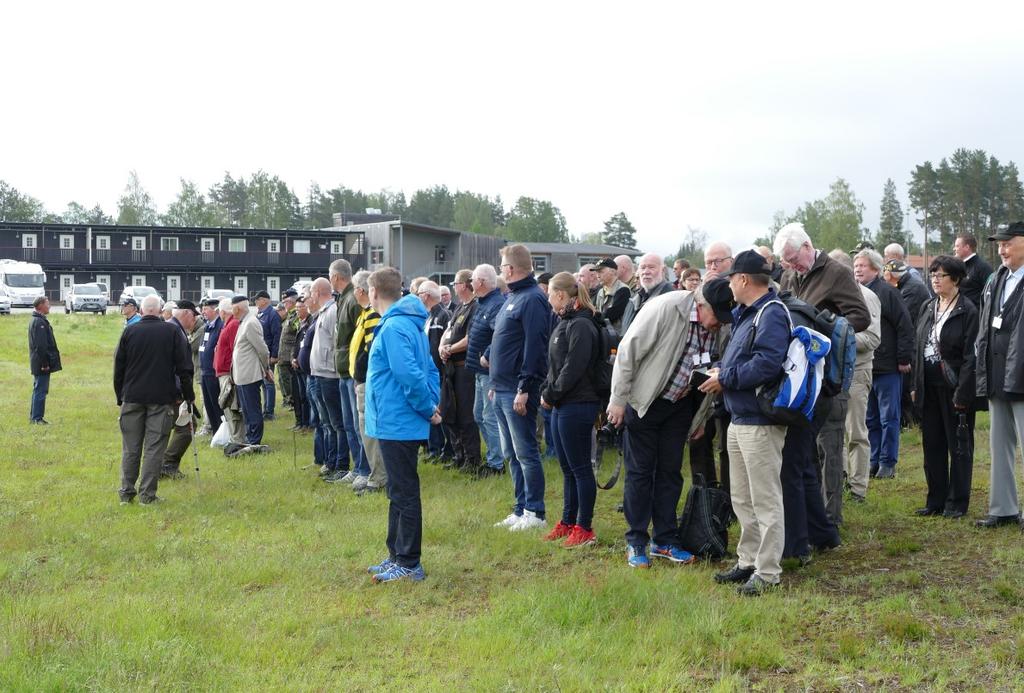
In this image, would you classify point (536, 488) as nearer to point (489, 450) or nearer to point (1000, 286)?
point (489, 450)

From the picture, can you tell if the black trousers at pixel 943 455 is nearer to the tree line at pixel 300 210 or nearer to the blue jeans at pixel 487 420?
the blue jeans at pixel 487 420

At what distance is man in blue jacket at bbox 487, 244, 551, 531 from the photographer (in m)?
7.75

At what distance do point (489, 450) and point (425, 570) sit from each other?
3.53 meters

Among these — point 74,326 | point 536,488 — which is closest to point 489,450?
point 536,488

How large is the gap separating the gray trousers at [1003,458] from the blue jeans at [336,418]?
658 centimetres

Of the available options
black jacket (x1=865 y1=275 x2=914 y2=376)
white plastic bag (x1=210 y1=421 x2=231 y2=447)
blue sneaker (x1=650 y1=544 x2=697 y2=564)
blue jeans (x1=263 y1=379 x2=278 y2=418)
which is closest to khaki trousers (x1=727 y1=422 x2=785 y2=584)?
blue sneaker (x1=650 y1=544 x2=697 y2=564)

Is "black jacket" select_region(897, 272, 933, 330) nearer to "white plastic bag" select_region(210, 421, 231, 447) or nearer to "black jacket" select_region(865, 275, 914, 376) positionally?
"black jacket" select_region(865, 275, 914, 376)

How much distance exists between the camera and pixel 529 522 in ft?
25.4

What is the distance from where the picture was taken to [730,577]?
599 cm

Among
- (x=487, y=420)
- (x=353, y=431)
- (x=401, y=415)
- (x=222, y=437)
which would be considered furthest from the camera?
(x=222, y=437)

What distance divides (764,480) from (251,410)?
328 inches

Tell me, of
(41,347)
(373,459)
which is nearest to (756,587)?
(373,459)

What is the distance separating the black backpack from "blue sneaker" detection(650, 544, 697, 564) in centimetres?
8

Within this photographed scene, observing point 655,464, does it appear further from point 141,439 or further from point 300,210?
point 300,210
